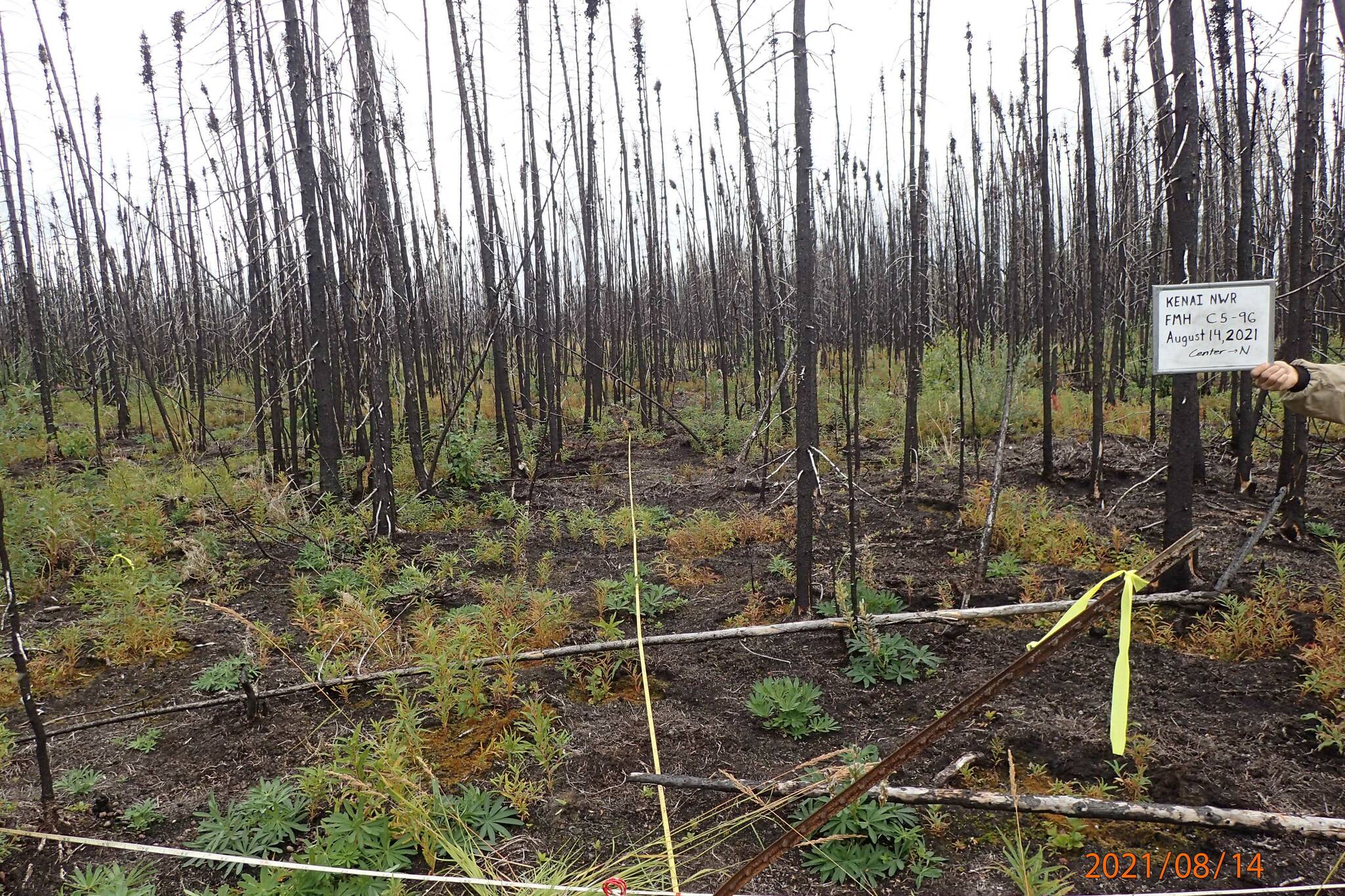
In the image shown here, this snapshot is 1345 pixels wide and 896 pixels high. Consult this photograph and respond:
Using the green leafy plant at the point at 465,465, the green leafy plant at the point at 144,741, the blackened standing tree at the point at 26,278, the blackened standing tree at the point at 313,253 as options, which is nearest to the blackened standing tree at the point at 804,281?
the green leafy plant at the point at 144,741

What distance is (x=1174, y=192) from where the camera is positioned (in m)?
3.50

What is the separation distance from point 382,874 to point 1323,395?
3.36 m

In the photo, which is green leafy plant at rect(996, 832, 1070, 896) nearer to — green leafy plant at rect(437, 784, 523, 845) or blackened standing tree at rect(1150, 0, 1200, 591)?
green leafy plant at rect(437, 784, 523, 845)

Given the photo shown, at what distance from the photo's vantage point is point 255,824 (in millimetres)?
2498

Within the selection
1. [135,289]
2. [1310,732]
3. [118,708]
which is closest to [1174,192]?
[1310,732]

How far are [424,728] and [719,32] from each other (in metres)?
5.98

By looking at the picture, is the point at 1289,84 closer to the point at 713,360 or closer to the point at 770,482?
the point at 770,482

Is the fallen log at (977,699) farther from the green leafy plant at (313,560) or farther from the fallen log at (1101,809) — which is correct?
the green leafy plant at (313,560)

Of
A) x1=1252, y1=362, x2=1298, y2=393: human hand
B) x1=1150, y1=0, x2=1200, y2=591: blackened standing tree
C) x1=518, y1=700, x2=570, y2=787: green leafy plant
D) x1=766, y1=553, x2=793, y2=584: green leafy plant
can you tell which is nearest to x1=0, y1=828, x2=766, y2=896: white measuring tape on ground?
x1=518, y1=700, x2=570, y2=787: green leafy plant

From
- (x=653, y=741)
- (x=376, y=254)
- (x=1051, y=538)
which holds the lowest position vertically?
(x=1051, y=538)

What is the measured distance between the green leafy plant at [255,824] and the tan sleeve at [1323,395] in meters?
3.86

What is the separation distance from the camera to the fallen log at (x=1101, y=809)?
2.11m

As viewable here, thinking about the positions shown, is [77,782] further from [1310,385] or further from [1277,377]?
[1310,385]
